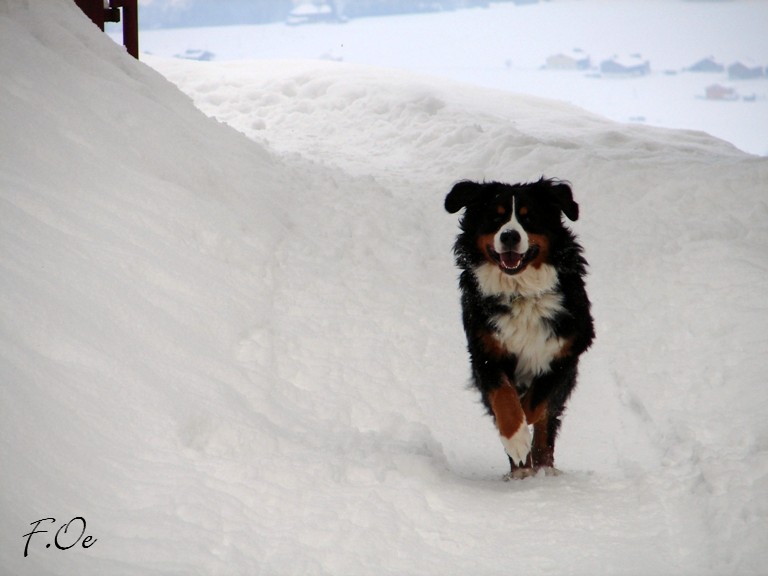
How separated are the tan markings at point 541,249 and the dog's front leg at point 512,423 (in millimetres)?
679

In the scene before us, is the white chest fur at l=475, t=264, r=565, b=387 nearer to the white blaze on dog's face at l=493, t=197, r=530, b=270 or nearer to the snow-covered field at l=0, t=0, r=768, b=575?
the white blaze on dog's face at l=493, t=197, r=530, b=270

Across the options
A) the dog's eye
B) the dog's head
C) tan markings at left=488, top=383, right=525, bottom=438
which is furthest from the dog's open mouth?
tan markings at left=488, top=383, right=525, bottom=438

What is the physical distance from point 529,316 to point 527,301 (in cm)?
8

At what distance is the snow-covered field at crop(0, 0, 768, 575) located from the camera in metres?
3.35

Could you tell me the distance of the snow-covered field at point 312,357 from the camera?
11.0ft

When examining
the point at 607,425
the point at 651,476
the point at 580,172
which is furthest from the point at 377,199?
the point at 651,476

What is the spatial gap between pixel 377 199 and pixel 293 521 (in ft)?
19.4

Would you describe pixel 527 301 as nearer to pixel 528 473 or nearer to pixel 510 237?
pixel 510 237

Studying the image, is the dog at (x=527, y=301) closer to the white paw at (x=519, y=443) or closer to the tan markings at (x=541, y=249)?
the tan markings at (x=541, y=249)

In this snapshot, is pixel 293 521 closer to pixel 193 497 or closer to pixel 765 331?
pixel 193 497

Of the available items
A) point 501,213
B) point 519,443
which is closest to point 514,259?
point 501,213

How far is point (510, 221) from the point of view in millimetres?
4496

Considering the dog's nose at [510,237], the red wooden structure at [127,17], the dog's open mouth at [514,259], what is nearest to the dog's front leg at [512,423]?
the dog's open mouth at [514,259]

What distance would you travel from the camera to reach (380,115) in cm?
1362
